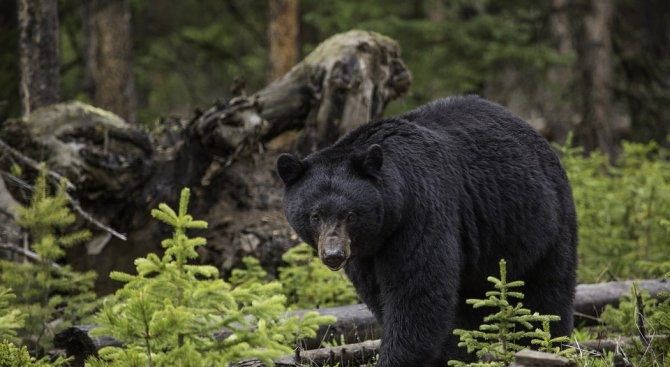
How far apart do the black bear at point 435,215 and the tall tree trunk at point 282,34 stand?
8.01m

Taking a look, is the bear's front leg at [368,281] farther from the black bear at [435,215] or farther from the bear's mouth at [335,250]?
the bear's mouth at [335,250]

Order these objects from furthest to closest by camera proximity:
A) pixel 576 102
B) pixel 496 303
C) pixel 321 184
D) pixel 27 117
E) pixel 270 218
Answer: pixel 576 102 → pixel 270 218 → pixel 27 117 → pixel 321 184 → pixel 496 303

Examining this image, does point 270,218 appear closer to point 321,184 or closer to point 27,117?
point 27,117

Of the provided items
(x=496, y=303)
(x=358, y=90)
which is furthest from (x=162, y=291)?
(x=358, y=90)

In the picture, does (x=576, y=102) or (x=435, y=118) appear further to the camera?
(x=576, y=102)

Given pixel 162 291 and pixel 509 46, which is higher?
pixel 509 46

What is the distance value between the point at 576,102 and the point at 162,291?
1140cm

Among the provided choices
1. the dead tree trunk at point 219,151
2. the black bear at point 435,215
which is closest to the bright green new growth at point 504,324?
the black bear at point 435,215

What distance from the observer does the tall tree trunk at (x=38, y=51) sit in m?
8.07

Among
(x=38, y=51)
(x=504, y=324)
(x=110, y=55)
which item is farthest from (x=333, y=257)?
(x=110, y=55)

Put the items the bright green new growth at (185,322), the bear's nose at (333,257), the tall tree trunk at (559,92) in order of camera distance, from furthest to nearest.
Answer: the tall tree trunk at (559,92), the bear's nose at (333,257), the bright green new growth at (185,322)

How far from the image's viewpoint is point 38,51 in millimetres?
8148

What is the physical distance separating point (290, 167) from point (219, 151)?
286 cm

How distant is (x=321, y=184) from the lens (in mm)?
4906
